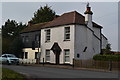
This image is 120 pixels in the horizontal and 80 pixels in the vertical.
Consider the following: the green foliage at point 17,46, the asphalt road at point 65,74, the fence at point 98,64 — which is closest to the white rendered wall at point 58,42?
the fence at point 98,64

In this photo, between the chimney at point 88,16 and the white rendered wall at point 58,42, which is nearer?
the white rendered wall at point 58,42

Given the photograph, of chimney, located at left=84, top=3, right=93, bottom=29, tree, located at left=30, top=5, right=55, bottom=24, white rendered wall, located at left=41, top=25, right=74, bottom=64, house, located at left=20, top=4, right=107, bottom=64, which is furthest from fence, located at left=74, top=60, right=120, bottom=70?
tree, located at left=30, top=5, right=55, bottom=24

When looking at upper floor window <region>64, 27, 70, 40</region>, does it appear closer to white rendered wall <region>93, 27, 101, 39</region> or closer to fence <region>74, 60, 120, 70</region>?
fence <region>74, 60, 120, 70</region>

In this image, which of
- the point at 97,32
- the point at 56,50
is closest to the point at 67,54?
the point at 56,50

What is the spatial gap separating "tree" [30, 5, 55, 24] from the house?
24395 mm

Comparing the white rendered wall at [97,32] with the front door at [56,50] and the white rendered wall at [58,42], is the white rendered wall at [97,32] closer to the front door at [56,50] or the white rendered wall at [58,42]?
the white rendered wall at [58,42]

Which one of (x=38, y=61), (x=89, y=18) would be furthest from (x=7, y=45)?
(x=89, y=18)

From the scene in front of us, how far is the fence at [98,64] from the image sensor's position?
26.8 meters

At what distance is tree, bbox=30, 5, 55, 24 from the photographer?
211 feet

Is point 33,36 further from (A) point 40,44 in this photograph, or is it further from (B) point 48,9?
(B) point 48,9

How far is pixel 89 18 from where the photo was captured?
34.9m

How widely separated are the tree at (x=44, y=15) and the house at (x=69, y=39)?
80.0ft

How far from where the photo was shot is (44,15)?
2554 inches

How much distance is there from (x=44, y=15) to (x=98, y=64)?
3840 cm
